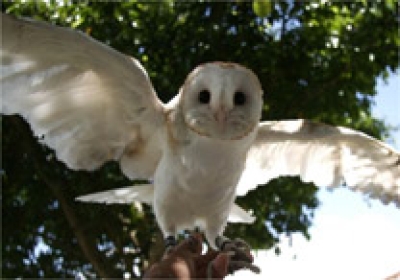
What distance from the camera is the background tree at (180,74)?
11.9ft

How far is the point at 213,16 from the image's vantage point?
144 inches

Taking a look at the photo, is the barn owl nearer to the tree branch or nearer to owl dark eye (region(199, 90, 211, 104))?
owl dark eye (region(199, 90, 211, 104))

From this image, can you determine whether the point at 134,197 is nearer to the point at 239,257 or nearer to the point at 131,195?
the point at 131,195

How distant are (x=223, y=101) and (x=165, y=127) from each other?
341 millimetres

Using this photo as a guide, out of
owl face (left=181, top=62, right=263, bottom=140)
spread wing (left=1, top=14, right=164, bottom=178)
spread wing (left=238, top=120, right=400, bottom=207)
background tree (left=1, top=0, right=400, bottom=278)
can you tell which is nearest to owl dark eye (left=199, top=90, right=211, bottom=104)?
owl face (left=181, top=62, right=263, bottom=140)

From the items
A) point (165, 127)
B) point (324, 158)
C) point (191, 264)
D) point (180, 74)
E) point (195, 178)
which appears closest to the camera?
point (191, 264)

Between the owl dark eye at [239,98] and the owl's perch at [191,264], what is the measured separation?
0.51 m

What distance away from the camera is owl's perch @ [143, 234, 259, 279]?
3.71 ft

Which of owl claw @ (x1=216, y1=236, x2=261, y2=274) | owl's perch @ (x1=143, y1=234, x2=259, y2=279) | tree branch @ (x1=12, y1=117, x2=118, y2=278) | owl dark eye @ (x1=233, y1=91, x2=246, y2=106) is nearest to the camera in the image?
owl's perch @ (x1=143, y1=234, x2=259, y2=279)

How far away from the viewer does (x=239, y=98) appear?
5.81 feet

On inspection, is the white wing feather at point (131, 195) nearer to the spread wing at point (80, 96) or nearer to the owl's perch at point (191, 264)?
the spread wing at point (80, 96)

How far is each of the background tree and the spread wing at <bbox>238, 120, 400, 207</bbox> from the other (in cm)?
112

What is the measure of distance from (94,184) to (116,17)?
1122mm

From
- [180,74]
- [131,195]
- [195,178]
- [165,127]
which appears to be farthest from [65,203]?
[195,178]
